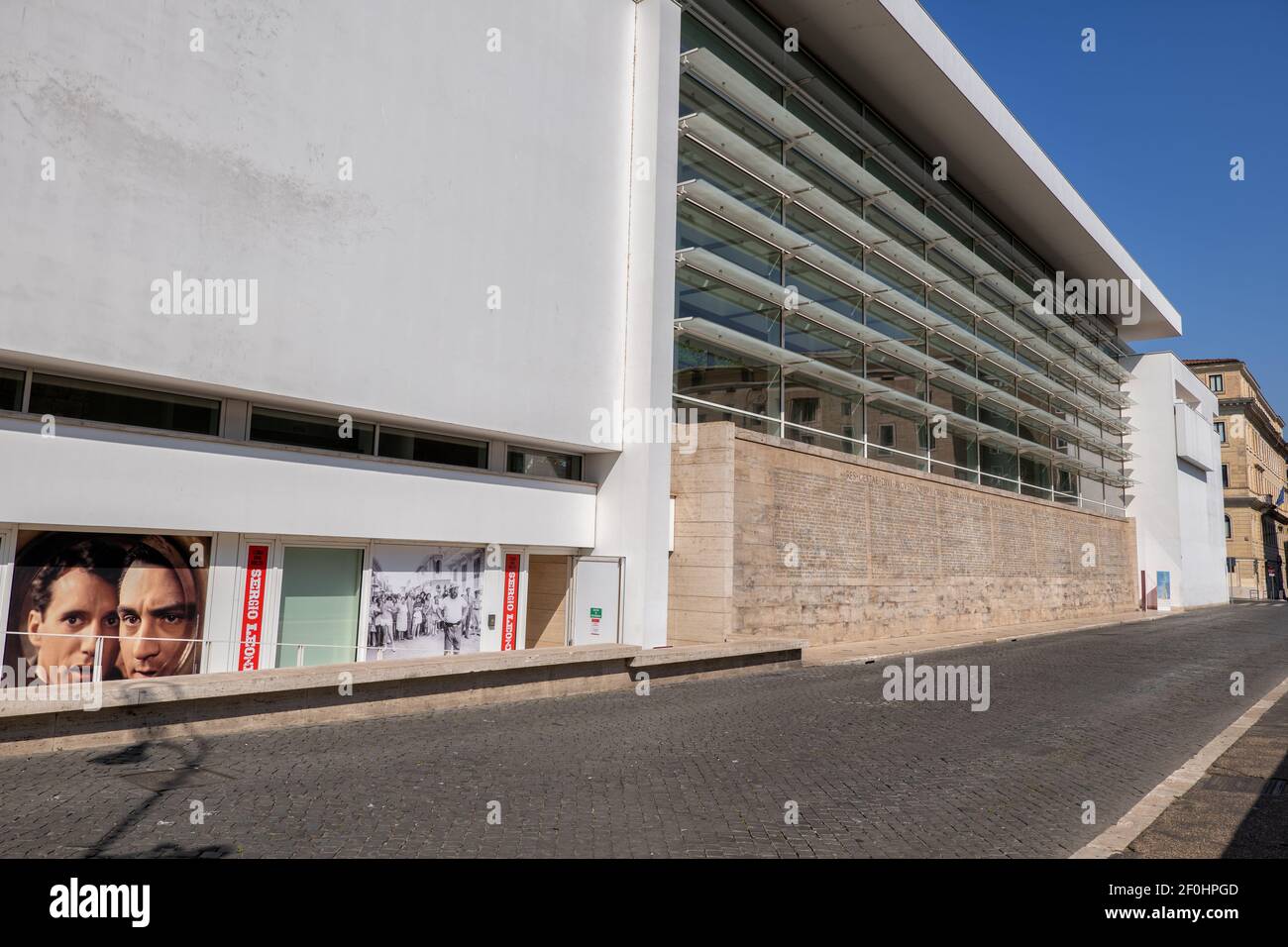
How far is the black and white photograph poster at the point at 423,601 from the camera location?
13.7 m

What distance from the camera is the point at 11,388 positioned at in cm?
1003

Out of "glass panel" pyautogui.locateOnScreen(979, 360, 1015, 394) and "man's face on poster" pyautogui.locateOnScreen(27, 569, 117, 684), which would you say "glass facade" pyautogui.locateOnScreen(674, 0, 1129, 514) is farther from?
"man's face on poster" pyautogui.locateOnScreen(27, 569, 117, 684)

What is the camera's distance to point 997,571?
102 ft

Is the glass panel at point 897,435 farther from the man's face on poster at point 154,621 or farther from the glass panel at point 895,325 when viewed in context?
the man's face on poster at point 154,621

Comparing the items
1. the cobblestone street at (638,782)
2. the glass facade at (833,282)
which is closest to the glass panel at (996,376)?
the glass facade at (833,282)

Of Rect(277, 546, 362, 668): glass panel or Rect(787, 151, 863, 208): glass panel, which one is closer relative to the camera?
Rect(277, 546, 362, 668): glass panel

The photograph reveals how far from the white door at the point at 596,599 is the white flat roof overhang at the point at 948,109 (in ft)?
48.6

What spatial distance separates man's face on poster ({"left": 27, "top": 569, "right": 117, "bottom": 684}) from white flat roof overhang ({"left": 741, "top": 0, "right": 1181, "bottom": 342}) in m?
19.7

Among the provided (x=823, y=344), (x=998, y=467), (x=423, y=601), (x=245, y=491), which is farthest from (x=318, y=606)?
(x=998, y=467)

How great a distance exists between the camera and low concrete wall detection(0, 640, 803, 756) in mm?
8320

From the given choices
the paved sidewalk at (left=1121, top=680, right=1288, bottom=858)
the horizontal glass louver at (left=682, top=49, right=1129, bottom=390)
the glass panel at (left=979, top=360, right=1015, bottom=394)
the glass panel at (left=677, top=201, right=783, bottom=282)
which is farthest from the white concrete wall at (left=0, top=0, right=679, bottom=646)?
the glass panel at (left=979, top=360, right=1015, bottom=394)

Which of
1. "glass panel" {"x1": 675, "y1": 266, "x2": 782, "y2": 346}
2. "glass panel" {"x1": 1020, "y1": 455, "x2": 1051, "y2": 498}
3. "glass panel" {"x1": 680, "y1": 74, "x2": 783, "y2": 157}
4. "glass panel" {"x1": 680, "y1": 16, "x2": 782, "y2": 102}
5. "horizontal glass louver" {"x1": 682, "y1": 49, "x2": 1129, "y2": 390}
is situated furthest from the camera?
"glass panel" {"x1": 1020, "y1": 455, "x2": 1051, "y2": 498}

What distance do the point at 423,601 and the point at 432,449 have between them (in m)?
2.39
